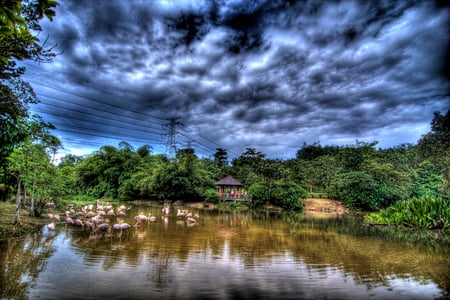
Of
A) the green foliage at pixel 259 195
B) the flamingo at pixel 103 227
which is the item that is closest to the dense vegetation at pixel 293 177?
the green foliage at pixel 259 195

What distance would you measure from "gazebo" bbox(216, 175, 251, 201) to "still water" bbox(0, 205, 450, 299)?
64.5 ft

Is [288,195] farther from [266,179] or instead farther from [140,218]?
[140,218]

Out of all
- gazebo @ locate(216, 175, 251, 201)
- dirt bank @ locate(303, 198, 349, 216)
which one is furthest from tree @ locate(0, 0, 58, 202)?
dirt bank @ locate(303, 198, 349, 216)

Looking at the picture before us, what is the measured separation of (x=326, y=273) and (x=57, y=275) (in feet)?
18.4

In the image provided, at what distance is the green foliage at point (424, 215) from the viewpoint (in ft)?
41.3

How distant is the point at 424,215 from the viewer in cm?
1291

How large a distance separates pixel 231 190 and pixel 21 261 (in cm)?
2646

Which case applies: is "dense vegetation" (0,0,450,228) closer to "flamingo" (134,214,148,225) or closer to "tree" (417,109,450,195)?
"tree" (417,109,450,195)

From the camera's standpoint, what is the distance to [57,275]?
4609 mm

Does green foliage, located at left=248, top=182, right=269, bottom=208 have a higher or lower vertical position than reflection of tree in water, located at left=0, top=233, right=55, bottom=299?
higher

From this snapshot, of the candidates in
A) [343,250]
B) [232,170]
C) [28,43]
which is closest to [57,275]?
[28,43]

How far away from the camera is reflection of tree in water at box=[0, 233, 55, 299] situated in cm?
390

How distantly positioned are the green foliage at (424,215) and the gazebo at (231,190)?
15.5m

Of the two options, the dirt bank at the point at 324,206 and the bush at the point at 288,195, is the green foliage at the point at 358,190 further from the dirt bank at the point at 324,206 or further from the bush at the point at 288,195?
the bush at the point at 288,195
